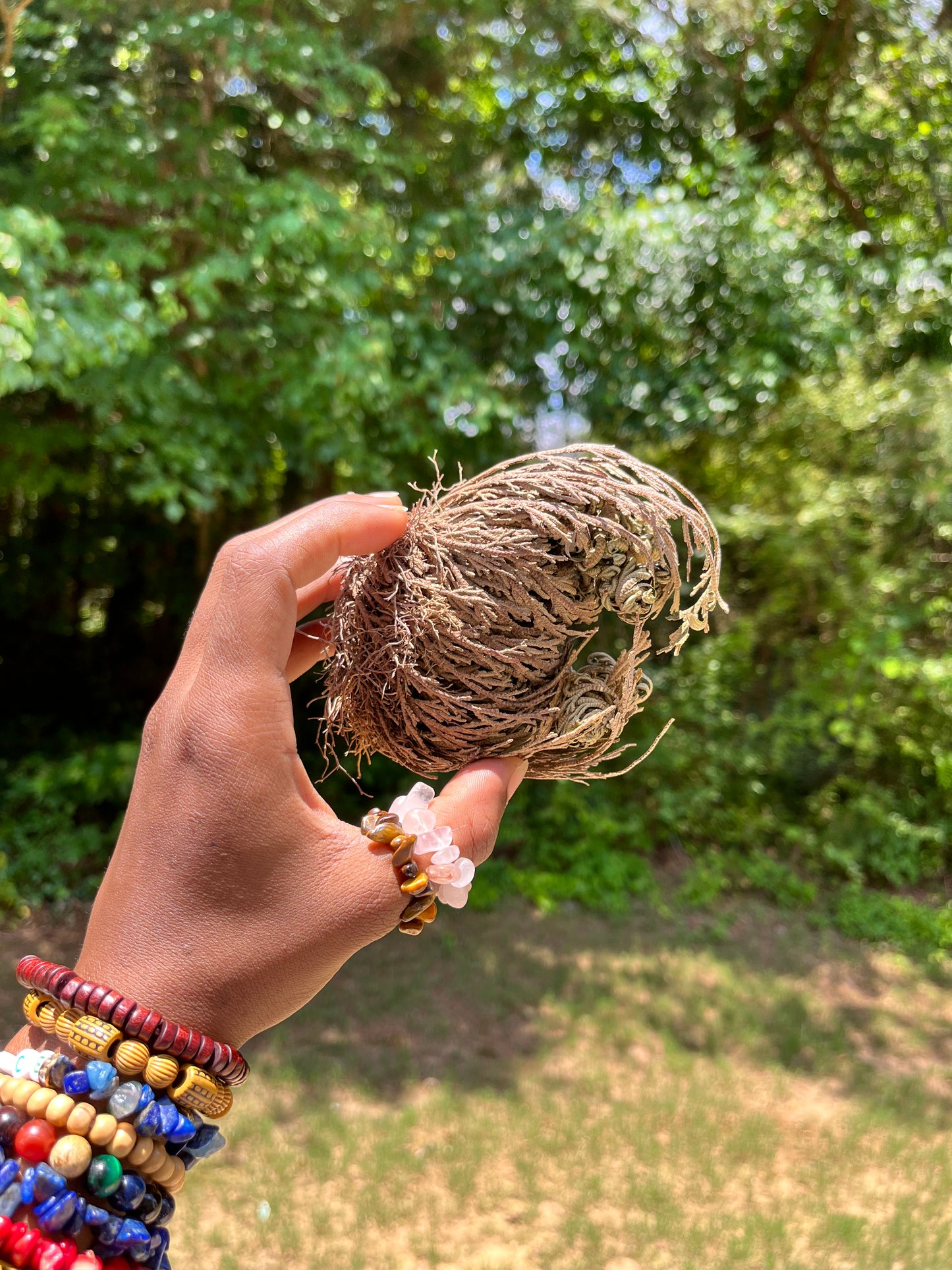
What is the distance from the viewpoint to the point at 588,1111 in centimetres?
417

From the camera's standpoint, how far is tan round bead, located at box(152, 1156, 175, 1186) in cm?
113

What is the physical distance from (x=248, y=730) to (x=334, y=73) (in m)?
5.06

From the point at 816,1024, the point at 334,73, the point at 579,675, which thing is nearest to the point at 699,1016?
the point at 816,1024

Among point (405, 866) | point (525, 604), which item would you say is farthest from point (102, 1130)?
point (525, 604)

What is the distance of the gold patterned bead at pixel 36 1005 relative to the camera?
1143 millimetres

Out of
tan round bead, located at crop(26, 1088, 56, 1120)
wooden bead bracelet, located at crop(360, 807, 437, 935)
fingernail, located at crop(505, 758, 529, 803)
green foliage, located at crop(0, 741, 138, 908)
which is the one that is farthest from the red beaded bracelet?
green foliage, located at crop(0, 741, 138, 908)

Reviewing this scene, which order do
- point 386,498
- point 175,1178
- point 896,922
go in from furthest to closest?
point 896,922
point 386,498
point 175,1178

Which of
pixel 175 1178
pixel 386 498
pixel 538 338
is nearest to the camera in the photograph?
pixel 175 1178

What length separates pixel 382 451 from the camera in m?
5.34

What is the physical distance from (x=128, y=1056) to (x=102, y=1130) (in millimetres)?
95

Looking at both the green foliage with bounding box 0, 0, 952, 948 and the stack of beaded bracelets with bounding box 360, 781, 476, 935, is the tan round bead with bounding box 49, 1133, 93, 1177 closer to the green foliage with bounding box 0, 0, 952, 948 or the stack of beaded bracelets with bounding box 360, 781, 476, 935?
the stack of beaded bracelets with bounding box 360, 781, 476, 935

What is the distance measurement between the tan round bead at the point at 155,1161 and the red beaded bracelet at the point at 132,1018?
4.4 inches

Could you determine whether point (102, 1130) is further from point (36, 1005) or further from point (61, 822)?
point (61, 822)

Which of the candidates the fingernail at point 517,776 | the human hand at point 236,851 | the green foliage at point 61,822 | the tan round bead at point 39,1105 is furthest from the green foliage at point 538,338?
the tan round bead at point 39,1105
